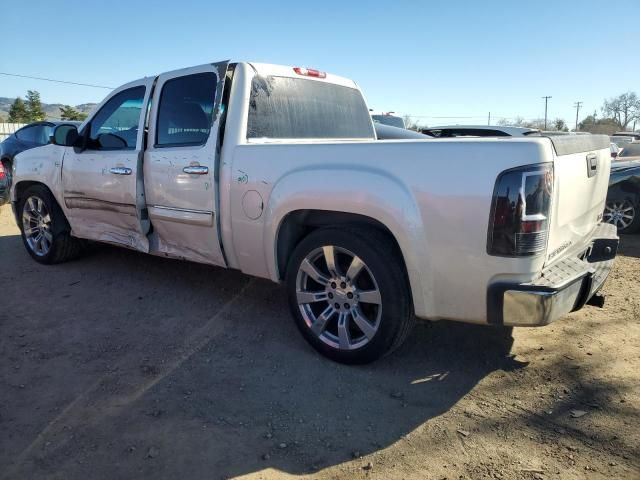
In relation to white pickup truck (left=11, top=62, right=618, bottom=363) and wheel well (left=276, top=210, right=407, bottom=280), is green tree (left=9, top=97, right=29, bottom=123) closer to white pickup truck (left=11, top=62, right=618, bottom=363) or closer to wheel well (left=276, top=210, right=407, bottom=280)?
white pickup truck (left=11, top=62, right=618, bottom=363)

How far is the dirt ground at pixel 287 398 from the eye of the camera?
2.46m

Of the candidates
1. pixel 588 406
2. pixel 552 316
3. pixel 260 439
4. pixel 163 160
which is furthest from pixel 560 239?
pixel 163 160

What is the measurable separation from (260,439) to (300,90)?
9.61ft

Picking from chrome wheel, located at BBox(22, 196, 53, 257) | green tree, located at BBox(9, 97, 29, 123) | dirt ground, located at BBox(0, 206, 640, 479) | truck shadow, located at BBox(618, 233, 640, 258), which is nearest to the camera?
dirt ground, located at BBox(0, 206, 640, 479)

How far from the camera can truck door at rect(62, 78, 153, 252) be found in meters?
4.52

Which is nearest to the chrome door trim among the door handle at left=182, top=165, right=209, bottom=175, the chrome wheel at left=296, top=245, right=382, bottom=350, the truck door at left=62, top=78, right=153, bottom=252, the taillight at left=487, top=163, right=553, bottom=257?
the truck door at left=62, top=78, right=153, bottom=252

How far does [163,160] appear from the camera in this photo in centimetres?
422

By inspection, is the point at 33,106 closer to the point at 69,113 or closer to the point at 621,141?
the point at 69,113

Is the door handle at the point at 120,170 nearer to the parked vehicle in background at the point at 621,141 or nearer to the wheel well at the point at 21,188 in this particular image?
the wheel well at the point at 21,188

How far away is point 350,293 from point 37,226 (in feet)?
14.2

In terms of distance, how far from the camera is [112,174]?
4.67 metres

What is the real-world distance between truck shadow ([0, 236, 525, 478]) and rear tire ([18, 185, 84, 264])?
3.10 feet

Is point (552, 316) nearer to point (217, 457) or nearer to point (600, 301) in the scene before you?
point (600, 301)

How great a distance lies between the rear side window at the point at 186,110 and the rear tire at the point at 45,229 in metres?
1.98
